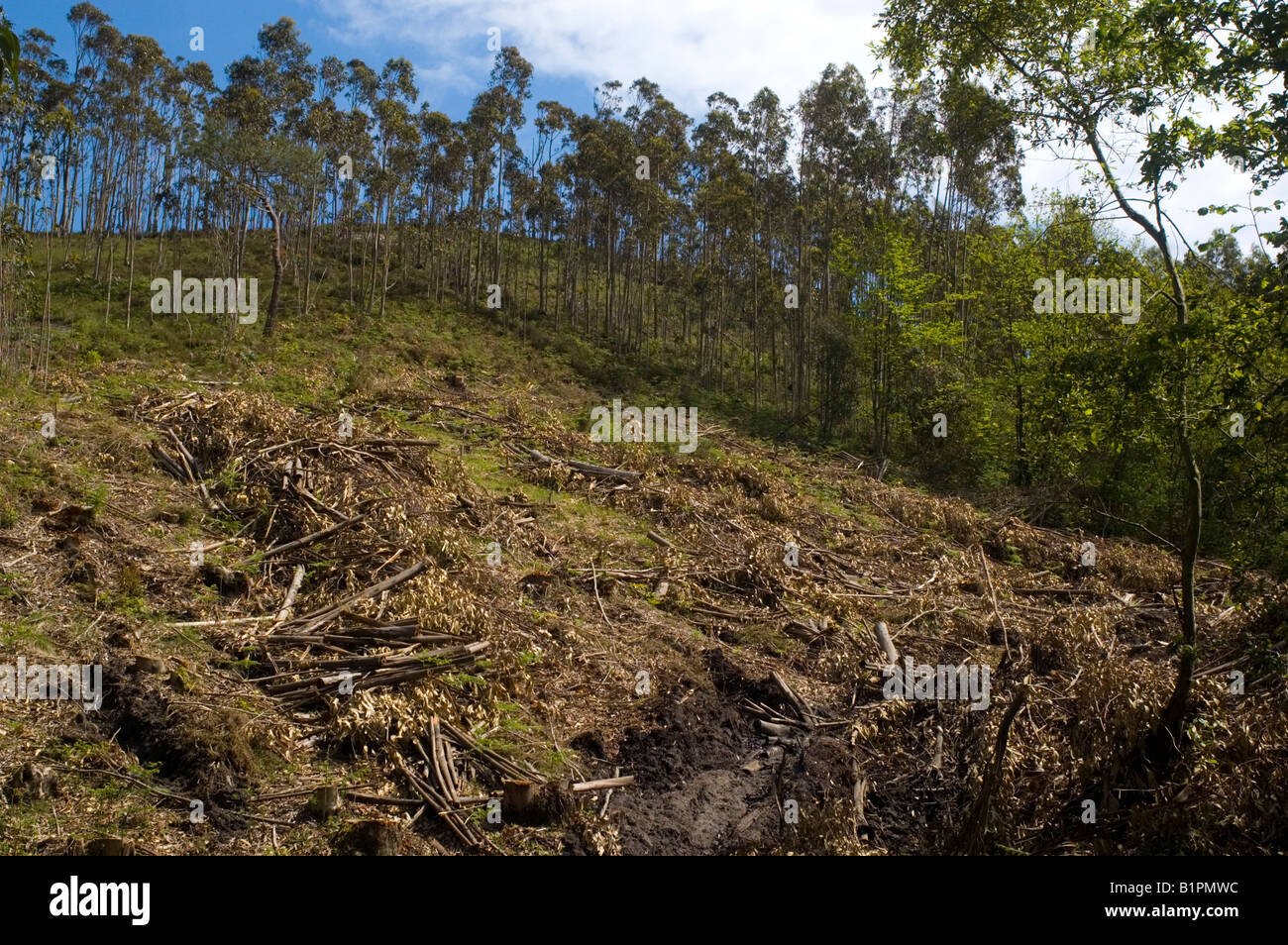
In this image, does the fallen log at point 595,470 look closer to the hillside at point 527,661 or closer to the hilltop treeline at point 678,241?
the hillside at point 527,661

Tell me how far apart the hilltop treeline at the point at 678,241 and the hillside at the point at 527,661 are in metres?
4.62

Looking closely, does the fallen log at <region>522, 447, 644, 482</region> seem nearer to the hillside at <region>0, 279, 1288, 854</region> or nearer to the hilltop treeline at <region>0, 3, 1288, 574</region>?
the hillside at <region>0, 279, 1288, 854</region>

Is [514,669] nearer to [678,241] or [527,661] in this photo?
[527,661]

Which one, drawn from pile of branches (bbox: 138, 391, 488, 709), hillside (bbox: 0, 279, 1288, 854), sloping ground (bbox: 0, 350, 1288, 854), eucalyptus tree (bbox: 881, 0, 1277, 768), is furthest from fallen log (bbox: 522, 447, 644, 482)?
eucalyptus tree (bbox: 881, 0, 1277, 768)

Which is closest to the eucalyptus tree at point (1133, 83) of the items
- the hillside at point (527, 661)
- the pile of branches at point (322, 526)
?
the hillside at point (527, 661)

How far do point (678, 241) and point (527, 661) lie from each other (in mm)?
39706

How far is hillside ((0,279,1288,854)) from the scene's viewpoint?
576cm

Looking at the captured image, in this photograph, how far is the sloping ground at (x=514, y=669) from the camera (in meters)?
5.74

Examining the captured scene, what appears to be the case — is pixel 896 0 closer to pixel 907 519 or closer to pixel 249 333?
pixel 907 519

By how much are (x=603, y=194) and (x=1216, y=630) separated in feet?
107

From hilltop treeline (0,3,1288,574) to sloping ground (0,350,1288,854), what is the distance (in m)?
5.04

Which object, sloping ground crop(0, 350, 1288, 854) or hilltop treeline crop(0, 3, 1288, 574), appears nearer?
sloping ground crop(0, 350, 1288, 854)

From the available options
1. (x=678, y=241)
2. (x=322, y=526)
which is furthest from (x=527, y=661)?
(x=678, y=241)

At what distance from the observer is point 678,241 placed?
1781 inches
